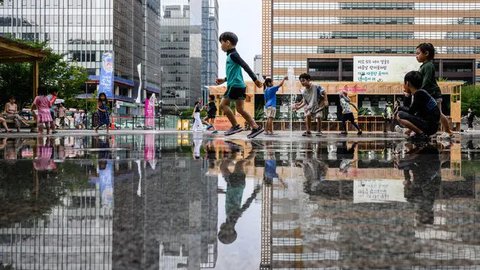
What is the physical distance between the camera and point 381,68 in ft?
138

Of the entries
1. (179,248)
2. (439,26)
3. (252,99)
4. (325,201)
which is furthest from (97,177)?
(439,26)

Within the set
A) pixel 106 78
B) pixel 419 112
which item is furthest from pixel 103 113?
pixel 106 78

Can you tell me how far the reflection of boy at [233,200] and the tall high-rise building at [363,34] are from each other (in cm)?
9241

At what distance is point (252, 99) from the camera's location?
3159 centimetres

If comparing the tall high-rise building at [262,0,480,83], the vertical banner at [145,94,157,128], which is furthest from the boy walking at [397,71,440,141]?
the tall high-rise building at [262,0,480,83]

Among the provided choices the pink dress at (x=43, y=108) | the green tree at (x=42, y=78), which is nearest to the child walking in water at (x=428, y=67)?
the pink dress at (x=43, y=108)

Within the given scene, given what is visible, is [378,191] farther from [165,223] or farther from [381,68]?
[381,68]

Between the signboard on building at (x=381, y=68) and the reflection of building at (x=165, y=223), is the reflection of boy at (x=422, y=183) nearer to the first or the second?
the reflection of building at (x=165, y=223)

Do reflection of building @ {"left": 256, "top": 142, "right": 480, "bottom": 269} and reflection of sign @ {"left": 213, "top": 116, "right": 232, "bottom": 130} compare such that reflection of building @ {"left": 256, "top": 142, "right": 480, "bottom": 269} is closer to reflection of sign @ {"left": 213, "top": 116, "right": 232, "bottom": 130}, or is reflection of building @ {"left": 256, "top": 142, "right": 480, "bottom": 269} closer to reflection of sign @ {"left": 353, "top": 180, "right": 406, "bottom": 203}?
reflection of sign @ {"left": 353, "top": 180, "right": 406, "bottom": 203}

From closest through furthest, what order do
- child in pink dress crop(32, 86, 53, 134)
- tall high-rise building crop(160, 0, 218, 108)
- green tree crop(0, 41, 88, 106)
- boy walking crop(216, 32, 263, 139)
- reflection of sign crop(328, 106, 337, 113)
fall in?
boy walking crop(216, 32, 263, 139), child in pink dress crop(32, 86, 53, 134), reflection of sign crop(328, 106, 337, 113), green tree crop(0, 41, 88, 106), tall high-rise building crop(160, 0, 218, 108)

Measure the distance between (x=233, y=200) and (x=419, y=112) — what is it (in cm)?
620

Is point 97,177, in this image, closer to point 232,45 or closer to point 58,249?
point 58,249

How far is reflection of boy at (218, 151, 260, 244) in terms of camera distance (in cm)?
216

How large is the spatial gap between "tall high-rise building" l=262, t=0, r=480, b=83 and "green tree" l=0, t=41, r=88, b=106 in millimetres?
52792
